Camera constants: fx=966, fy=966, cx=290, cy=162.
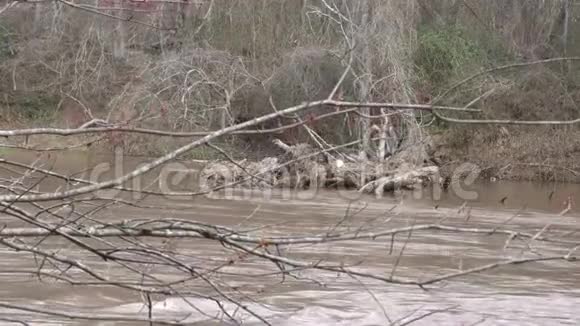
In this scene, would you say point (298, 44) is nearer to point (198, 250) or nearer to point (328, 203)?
point (328, 203)

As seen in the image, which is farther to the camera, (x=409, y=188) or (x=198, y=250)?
(x=409, y=188)

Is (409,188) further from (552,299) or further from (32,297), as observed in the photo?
(32,297)

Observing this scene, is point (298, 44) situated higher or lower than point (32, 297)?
higher

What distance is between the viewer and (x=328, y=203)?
14.6 metres

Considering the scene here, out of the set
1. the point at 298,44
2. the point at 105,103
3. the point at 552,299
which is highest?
the point at 298,44

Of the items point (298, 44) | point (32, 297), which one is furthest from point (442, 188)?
point (32, 297)

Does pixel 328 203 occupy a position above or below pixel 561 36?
below

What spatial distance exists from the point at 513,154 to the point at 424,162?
5.11m

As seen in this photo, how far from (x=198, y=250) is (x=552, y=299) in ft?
10.3

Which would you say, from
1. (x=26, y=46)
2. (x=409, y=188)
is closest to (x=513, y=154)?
(x=409, y=188)

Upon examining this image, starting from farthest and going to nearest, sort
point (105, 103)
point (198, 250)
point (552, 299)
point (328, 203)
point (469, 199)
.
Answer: point (105, 103) → point (469, 199) → point (328, 203) → point (198, 250) → point (552, 299)

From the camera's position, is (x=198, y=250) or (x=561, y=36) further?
(x=561, y=36)

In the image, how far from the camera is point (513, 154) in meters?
22.6

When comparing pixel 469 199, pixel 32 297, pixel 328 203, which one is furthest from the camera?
pixel 469 199
